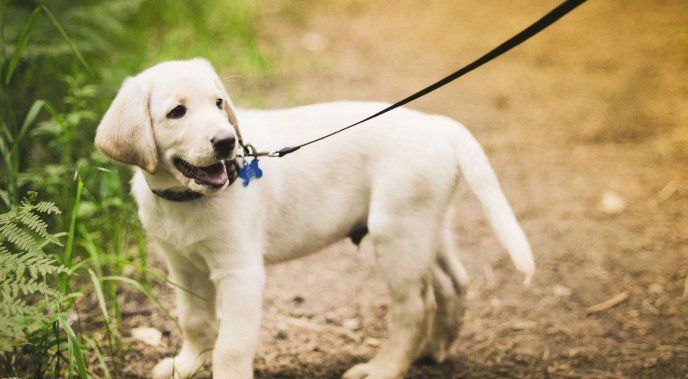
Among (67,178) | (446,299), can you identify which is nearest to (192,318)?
(446,299)

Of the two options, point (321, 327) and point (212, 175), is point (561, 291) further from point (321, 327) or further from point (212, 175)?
point (212, 175)

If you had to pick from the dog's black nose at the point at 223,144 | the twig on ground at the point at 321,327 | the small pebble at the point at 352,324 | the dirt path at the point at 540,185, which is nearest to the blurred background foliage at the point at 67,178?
the dirt path at the point at 540,185

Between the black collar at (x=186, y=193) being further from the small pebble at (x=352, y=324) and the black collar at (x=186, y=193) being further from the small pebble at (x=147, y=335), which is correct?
the small pebble at (x=352, y=324)

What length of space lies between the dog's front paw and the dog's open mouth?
34.1 inches

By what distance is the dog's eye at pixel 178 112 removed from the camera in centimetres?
241

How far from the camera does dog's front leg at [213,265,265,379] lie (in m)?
2.54

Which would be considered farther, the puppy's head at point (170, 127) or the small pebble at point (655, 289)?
the small pebble at point (655, 289)

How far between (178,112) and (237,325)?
0.83 m

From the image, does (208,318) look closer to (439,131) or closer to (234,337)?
(234,337)

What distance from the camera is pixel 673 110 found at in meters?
6.00

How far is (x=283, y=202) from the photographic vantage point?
285 centimetres

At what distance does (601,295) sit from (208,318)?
2180 mm

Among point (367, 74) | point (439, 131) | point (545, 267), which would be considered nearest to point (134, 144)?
point (439, 131)

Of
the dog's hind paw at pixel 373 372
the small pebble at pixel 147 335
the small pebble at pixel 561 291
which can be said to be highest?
the small pebble at pixel 147 335
